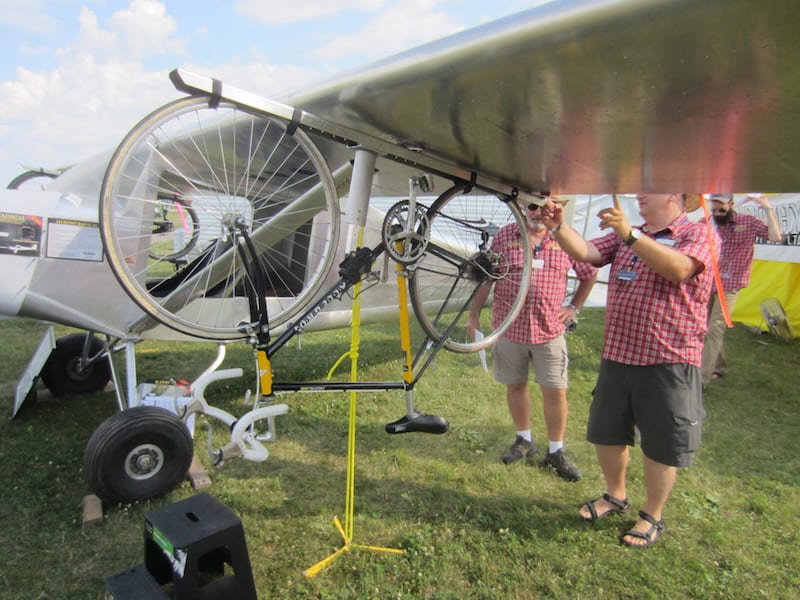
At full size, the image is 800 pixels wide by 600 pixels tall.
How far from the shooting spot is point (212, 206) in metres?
2.37

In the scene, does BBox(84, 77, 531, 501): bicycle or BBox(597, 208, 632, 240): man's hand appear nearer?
BBox(84, 77, 531, 501): bicycle

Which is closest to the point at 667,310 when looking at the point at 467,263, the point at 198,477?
the point at 467,263

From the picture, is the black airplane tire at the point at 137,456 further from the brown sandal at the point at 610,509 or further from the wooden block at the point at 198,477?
the brown sandal at the point at 610,509

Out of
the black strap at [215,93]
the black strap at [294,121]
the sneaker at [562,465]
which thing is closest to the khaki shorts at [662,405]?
the sneaker at [562,465]

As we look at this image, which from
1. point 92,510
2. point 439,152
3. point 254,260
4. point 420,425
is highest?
point 439,152

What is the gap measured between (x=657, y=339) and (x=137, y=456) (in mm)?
3154

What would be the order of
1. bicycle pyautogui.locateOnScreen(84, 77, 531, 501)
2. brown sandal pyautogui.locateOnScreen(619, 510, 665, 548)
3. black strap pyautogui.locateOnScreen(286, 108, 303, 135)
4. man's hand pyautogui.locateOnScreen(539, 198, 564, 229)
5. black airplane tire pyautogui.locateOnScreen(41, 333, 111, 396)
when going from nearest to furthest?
black strap pyautogui.locateOnScreen(286, 108, 303, 135) → bicycle pyautogui.locateOnScreen(84, 77, 531, 501) → man's hand pyautogui.locateOnScreen(539, 198, 564, 229) → brown sandal pyautogui.locateOnScreen(619, 510, 665, 548) → black airplane tire pyautogui.locateOnScreen(41, 333, 111, 396)

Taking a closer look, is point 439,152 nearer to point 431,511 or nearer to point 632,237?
point 632,237

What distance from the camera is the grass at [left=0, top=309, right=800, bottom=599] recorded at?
2.71 meters

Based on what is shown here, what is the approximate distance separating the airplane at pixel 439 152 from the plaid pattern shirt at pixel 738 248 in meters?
3.86

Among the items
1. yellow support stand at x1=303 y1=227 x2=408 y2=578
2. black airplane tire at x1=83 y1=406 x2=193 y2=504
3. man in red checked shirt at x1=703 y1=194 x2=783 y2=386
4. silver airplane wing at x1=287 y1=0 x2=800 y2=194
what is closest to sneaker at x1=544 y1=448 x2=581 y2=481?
yellow support stand at x1=303 y1=227 x2=408 y2=578

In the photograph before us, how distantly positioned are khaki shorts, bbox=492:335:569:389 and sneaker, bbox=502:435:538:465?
1.73 feet

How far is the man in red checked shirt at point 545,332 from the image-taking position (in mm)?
3652

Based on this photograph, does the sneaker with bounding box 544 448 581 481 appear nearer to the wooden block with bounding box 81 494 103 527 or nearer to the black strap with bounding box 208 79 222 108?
the wooden block with bounding box 81 494 103 527
